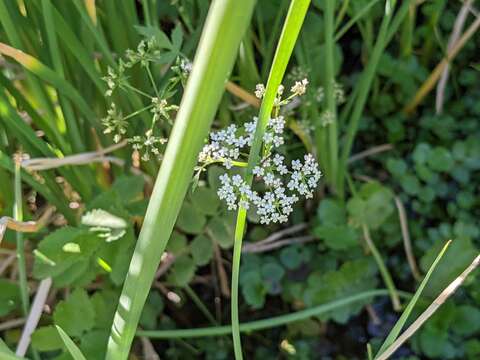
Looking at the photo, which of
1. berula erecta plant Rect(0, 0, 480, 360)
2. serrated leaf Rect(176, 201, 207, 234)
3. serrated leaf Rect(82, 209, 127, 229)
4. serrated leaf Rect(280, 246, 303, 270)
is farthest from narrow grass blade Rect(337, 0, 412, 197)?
serrated leaf Rect(82, 209, 127, 229)

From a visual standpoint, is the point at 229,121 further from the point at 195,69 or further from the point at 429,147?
the point at 195,69

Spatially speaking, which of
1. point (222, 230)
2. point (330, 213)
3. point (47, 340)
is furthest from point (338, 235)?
point (47, 340)

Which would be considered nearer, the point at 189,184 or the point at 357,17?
the point at 189,184

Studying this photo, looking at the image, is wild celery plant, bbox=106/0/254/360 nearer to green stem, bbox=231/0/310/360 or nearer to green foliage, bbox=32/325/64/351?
green stem, bbox=231/0/310/360

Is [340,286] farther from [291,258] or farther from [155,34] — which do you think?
[155,34]

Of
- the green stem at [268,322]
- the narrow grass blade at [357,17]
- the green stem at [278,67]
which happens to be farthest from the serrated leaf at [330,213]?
the green stem at [278,67]

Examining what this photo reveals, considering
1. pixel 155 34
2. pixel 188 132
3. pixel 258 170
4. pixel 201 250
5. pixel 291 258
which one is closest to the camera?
pixel 188 132
